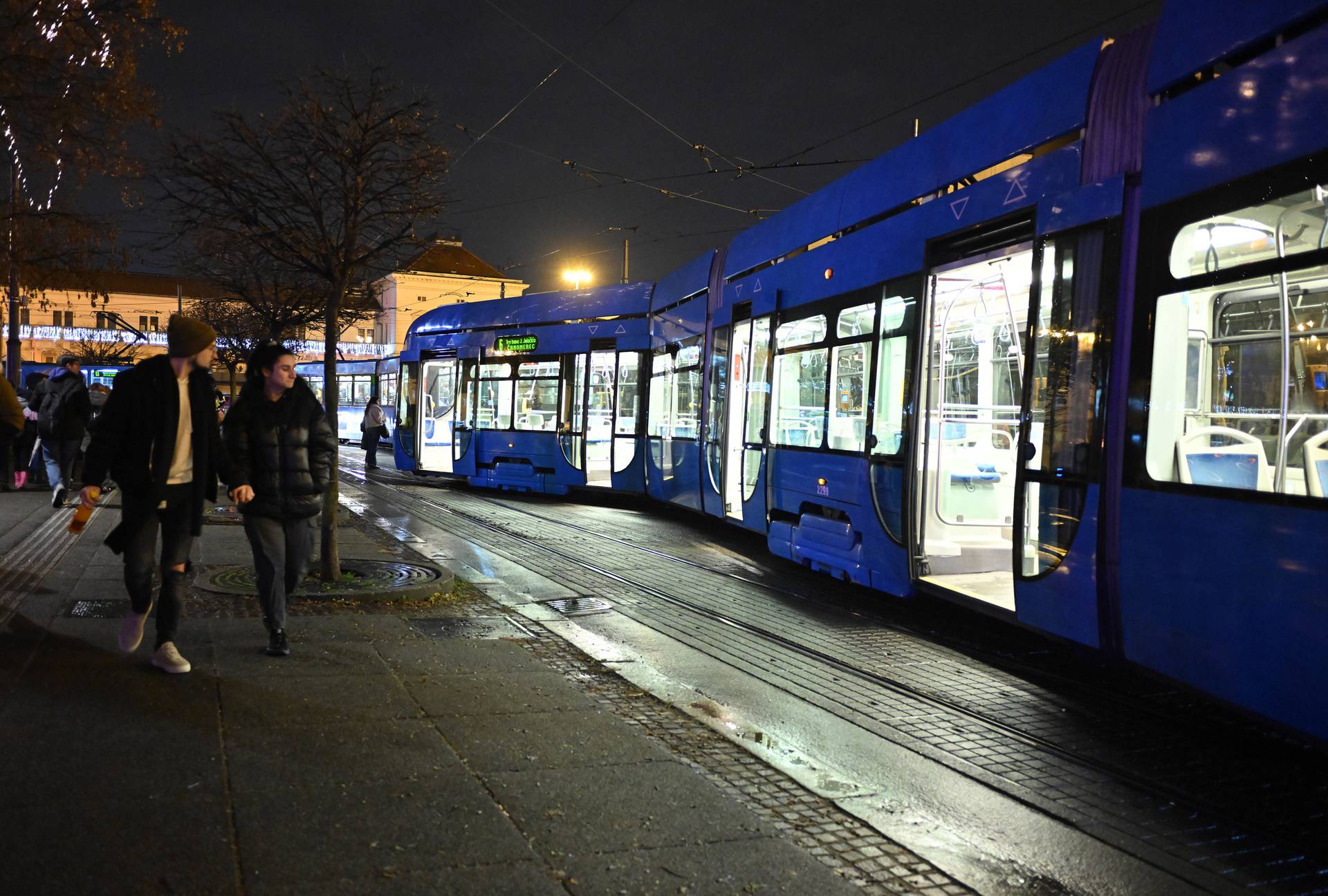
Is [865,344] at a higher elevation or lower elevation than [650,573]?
higher

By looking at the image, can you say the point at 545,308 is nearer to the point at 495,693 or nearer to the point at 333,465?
the point at 333,465

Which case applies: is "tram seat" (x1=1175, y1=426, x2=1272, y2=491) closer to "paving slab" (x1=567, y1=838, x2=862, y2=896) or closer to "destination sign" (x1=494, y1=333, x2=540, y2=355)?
"paving slab" (x1=567, y1=838, x2=862, y2=896)

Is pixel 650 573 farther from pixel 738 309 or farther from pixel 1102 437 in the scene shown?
pixel 1102 437

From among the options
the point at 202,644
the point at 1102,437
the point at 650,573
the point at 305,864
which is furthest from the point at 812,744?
the point at 650,573

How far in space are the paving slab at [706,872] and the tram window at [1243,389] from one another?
263 cm

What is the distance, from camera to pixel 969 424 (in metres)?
8.78

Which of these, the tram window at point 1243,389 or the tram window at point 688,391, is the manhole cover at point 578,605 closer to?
the tram window at point 1243,389

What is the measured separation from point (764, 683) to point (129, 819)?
3627 millimetres

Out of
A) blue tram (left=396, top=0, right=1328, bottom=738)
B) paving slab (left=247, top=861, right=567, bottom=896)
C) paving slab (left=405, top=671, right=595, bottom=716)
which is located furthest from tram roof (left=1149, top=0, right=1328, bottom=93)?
paving slab (left=247, top=861, right=567, bottom=896)

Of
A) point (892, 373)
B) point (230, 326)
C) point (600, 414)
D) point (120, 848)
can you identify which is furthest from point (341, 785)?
point (230, 326)

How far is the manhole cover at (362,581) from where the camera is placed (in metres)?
8.18

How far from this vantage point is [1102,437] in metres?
5.72

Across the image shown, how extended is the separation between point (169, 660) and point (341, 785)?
1964 millimetres

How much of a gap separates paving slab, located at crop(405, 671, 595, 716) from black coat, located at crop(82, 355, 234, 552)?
57.4 inches
